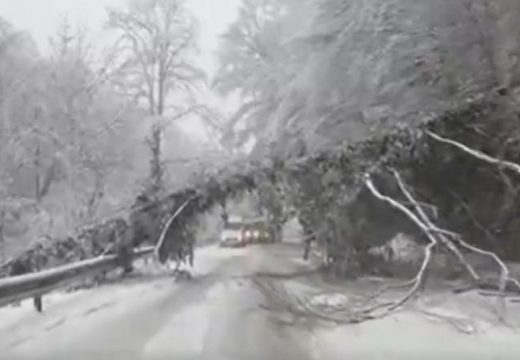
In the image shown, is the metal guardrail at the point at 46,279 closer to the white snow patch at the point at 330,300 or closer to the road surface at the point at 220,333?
the road surface at the point at 220,333

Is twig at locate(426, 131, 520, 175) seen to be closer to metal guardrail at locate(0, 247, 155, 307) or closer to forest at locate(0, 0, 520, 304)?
forest at locate(0, 0, 520, 304)

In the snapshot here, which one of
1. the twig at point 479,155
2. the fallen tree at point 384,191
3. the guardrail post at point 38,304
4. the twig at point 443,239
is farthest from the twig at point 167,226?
the twig at point 479,155

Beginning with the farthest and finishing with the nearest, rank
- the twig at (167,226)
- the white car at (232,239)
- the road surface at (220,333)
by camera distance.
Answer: the white car at (232,239), the twig at (167,226), the road surface at (220,333)

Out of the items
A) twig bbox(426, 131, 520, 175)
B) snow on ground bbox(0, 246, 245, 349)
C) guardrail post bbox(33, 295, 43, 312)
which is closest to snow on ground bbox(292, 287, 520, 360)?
twig bbox(426, 131, 520, 175)

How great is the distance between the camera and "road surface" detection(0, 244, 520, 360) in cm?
783

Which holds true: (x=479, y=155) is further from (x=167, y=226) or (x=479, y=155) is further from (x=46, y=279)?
(x=46, y=279)

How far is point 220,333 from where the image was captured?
9062 mm

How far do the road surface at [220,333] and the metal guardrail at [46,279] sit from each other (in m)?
0.36

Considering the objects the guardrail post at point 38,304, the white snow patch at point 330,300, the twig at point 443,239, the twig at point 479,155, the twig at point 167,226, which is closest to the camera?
the guardrail post at point 38,304

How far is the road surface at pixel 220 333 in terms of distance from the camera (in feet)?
25.7

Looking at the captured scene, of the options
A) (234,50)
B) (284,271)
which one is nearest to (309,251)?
(284,271)

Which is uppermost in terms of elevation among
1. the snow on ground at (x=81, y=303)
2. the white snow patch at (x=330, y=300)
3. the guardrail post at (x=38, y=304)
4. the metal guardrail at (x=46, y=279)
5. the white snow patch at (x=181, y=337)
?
the metal guardrail at (x=46, y=279)

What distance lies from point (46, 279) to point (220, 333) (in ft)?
9.48

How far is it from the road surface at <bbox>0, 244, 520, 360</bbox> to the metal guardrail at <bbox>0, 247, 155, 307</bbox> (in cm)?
36
